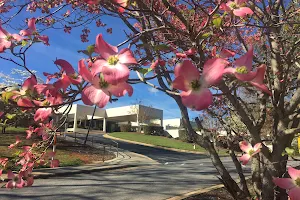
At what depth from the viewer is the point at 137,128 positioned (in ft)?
157

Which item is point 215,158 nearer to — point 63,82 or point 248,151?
point 248,151

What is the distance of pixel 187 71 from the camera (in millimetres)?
967

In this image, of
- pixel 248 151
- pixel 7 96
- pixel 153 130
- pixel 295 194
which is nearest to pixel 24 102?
pixel 7 96

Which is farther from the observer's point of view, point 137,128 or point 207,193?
point 137,128

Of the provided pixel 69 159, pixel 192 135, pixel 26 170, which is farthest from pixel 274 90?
pixel 69 159

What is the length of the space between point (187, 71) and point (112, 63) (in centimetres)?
25

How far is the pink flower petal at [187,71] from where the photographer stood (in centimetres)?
96

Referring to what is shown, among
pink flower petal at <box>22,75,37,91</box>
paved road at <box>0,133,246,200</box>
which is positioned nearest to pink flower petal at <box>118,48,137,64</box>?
pink flower petal at <box>22,75,37,91</box>

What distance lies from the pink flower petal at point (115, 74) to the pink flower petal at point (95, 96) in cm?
8

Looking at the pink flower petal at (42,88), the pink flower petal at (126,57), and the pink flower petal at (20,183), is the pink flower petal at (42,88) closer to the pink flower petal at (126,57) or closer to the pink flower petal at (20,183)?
the pink flower petal at (126,57)

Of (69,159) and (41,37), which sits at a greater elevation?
(41,37)

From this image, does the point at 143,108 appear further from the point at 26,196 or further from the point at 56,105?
the point at 56,105

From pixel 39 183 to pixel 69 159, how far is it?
5.80 metres

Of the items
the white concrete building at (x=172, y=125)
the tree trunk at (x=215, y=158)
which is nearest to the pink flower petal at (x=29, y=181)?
the tree trunk at (x=215, y=158)
